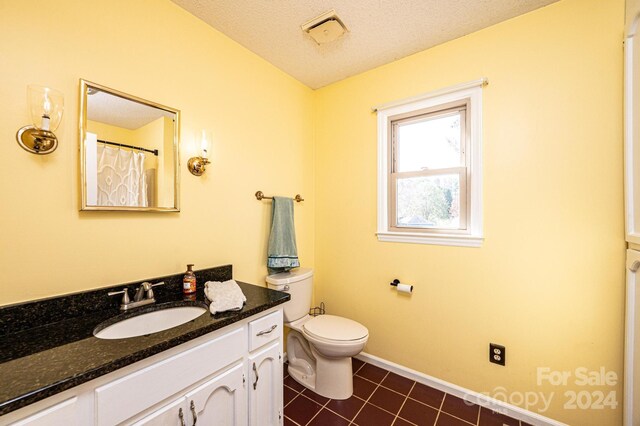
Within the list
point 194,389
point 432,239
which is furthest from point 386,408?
point 194,389

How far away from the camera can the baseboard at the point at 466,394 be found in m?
1.50

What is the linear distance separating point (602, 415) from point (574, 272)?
29.2 inches

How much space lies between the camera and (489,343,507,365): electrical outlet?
1.58 metres

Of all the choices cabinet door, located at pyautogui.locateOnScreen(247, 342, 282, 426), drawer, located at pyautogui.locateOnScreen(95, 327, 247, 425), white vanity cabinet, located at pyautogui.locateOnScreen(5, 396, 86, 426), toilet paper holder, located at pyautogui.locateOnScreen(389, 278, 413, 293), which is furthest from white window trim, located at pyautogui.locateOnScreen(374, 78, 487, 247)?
white vanity cabinet, located at pyautogui.locateOnScreen(5, 396, 86, 426)

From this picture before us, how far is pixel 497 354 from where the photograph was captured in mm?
1604

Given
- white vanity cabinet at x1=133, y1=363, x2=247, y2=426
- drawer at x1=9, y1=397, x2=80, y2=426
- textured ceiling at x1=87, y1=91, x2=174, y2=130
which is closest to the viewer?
drawer at x1=9, y1=397, x2=80, y2=426

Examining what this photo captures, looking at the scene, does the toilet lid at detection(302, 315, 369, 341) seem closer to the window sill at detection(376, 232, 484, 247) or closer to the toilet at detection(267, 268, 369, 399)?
the toilet at detection(267, 268, 369, 399)

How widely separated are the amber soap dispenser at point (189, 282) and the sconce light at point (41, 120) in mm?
776

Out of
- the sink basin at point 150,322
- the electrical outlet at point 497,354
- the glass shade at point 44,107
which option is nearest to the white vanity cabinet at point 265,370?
the sink basin at point 150,322

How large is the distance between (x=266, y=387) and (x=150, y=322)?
0.65 meters

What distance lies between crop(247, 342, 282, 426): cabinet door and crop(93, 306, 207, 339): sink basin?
0.37m

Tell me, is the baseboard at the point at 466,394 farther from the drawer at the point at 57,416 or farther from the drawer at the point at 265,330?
the drawer at the point at 57,416

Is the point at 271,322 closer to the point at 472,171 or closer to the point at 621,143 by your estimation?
the point at 472,171

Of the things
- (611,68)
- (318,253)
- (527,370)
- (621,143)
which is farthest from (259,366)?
(611,68)
